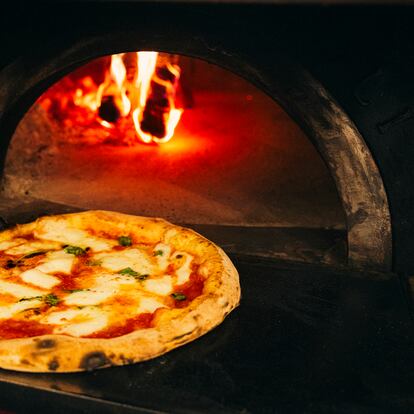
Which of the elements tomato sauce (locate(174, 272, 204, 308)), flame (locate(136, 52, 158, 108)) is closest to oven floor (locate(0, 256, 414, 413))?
tomato sauce (locate(174, 272, 204, 308))

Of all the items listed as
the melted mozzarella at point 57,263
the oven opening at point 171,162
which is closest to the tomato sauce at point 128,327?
the melted mozzarella at point 57,263

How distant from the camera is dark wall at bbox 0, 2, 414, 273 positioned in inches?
106

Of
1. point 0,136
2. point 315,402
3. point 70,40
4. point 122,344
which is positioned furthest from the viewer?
point 0,136

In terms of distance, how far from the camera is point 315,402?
1911mm

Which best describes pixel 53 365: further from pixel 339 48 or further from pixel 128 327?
pixel 339 48

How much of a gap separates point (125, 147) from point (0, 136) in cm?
163

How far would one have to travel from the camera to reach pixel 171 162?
180 inches

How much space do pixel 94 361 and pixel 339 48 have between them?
1805 mm

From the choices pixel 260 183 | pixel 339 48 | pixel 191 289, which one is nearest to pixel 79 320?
pixel 191 289

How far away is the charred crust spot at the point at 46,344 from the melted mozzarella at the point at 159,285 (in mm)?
610

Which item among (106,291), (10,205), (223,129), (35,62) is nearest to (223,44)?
(35,62)

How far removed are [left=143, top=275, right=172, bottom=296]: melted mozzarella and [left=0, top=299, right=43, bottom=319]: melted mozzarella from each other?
1.58 ft

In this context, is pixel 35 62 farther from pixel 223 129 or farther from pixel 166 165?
pixel 223 129

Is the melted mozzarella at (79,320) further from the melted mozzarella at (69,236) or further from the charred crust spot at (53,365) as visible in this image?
the melted mozzarella at (69,236)
